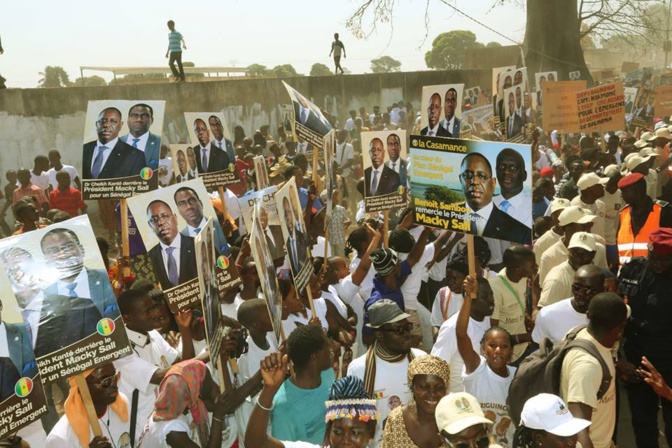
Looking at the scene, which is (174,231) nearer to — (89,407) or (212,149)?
(89,407)

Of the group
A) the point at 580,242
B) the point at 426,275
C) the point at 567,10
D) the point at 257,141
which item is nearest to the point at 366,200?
the point at 426,275

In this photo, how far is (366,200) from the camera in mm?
7465

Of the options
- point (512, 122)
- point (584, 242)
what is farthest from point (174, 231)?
point (512, 122)

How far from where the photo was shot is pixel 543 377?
4.02 m

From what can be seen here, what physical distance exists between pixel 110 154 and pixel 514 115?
18.7 ft

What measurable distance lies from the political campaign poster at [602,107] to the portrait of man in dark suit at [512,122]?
2.10 m

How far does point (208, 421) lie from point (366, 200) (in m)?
3.61

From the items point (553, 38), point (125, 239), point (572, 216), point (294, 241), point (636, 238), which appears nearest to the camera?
point (294, 241)

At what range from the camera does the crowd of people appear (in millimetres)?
3697

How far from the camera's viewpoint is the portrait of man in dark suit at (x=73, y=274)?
4.05 metres

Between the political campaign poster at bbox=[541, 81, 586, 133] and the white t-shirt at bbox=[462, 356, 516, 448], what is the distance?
8.47 meters

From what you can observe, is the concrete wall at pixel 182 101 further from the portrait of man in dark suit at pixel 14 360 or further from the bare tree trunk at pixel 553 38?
the portrait of man in dark suit at pixel 14 360

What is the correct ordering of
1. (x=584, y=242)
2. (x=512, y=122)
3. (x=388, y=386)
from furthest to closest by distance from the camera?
(x=512, y=122), (x=584, y=242), (x=388, y=386)

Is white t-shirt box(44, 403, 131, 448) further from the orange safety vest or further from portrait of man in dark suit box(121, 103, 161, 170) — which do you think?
the orange safety vest
